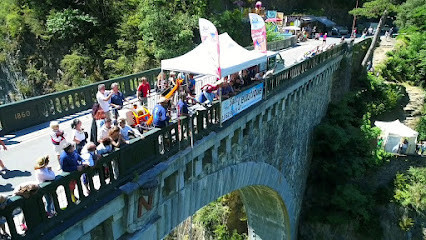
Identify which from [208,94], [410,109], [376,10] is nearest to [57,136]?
[208,94]

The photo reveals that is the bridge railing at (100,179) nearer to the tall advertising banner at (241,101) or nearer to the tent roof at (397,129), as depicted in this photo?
the tall advertising banner at (241,101)

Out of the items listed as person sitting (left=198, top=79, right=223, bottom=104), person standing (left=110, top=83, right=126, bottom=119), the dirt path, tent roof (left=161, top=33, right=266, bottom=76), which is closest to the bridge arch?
person sitting (left=198, top=79, right=223, bottom=104)

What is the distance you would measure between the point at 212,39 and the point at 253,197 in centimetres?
1293

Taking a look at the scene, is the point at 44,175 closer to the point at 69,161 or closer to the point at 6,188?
the point at 69,161

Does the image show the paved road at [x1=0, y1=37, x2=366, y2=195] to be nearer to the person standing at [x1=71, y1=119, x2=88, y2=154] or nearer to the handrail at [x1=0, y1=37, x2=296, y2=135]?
the handrail at [x1=0, y1=37, x2=296, y2=135]

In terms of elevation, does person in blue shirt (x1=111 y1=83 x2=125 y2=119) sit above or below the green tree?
below

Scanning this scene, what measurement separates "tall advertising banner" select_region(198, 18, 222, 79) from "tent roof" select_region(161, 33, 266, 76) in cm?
11

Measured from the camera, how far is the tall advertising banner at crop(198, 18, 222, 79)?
25.7 ft

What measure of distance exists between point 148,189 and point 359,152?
18.7 m

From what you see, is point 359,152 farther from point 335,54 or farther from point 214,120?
point 214,120

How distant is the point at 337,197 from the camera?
19.9 metres

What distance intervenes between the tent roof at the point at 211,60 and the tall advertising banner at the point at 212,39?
11 cm

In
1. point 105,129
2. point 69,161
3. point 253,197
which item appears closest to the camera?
point 69,161

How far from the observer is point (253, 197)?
1886 cm
